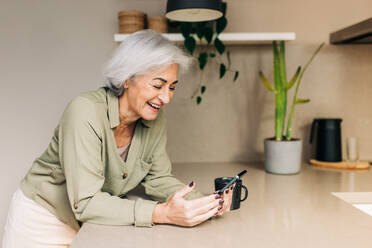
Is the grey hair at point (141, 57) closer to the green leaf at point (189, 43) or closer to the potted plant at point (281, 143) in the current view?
the green leaf at point (189, 43)

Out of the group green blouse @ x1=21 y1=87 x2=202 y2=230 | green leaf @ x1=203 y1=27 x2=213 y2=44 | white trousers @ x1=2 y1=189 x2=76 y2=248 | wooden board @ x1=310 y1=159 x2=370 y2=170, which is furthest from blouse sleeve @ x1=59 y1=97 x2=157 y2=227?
wooden board @ x1=310 y1=159 x2=370 y2=170

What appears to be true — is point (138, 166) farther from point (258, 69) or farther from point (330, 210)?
point (258, 69)

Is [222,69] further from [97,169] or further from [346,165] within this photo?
[97,169]

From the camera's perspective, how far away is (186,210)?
913 mm

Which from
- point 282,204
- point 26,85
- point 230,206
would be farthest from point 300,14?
point 26,85

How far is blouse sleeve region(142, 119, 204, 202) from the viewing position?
4.00 ft

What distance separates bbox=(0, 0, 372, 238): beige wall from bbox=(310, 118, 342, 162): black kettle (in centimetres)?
12

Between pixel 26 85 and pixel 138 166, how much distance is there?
3.04ft

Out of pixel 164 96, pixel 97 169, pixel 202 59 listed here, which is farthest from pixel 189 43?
pixel 97 169

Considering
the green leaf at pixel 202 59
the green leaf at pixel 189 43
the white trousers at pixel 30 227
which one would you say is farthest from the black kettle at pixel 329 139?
the white trousers at pixel 30 227

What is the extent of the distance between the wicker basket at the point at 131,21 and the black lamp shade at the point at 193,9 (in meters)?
0.30

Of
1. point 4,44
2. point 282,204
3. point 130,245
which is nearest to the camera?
point 130,245

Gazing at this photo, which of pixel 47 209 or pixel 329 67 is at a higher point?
pixel 329 67

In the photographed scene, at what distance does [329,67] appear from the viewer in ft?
6.05
